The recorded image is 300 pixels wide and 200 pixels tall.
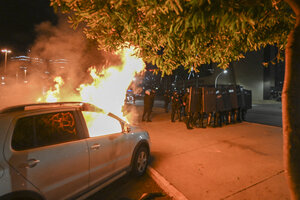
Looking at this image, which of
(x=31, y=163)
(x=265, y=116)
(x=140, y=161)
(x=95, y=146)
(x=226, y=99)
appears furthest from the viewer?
(x=265, y=116)

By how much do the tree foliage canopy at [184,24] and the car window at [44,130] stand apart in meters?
1.66

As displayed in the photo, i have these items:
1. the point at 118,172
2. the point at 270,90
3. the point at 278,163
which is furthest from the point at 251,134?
the point at 270,90

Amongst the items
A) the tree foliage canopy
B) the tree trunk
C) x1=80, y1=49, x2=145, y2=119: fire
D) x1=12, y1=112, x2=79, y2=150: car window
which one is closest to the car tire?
x1=12, y1=112, x2=79, y2=150: car window

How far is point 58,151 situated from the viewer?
2.64 m

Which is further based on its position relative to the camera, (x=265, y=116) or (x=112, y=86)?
(x=265, y=116)

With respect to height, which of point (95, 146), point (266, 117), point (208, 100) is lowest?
point (266, 117)

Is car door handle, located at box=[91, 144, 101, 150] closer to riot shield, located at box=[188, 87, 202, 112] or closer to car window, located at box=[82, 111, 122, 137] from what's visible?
car window, located at box=[82, 111, 122, 137]

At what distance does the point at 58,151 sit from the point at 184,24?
7.97ft

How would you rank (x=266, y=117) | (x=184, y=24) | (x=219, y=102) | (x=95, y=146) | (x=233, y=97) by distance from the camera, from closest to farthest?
(x=184, y=24)
(x=95, y=146)
(x=219, y=102)
(x=233, y=97)
(x=266, y=117)

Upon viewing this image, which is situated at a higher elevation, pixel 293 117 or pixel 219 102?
pixel 293 117

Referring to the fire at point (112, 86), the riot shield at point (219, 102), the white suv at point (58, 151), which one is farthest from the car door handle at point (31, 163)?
the riot shield at point (219, 102)

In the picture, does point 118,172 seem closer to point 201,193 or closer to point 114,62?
point 201,193

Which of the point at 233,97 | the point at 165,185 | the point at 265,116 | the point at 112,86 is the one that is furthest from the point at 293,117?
the point at 265,116

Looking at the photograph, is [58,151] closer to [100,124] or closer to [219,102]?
[100,124]
